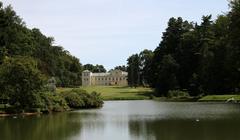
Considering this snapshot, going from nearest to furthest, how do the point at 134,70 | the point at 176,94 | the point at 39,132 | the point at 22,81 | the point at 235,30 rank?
the point at 39,132
the point at 22,81
the point at 235,30
the point at 176,94
the point at 134,70

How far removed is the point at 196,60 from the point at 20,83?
55481 mm

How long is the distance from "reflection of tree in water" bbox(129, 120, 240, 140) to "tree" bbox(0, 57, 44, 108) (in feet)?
70.8

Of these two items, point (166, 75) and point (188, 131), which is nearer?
point (188, 131)

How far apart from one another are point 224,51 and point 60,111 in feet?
131

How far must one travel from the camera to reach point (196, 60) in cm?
10306

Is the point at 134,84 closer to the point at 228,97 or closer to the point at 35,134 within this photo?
the point at 228,97

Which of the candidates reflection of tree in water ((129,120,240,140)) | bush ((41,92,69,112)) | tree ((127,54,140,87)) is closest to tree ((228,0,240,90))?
bush ((41,92,69,112))

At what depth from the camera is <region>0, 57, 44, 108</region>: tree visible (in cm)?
5400

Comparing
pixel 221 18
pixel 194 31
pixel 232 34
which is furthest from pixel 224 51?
pixel 232 34

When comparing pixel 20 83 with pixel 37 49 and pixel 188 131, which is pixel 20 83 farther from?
pixel 37 49

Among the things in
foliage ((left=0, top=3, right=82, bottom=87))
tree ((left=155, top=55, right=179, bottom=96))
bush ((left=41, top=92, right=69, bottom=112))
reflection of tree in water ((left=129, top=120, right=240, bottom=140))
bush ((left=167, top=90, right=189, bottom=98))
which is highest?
foliage ((left=0, top=3, right=82, bottom=87))

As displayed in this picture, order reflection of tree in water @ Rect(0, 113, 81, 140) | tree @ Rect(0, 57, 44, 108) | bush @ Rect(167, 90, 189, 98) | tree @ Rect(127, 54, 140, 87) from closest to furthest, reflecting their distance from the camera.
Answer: reflection of tree in water @ Rect(0, 113, 81, 140) < tree @ Rect(0, 57, 44, 108) < bush @ Rect(167, 90, 189, 98) < tree @ Rect(127, 54, 140, 87)

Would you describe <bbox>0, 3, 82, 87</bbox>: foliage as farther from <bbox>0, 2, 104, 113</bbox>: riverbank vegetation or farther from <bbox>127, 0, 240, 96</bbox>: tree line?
<bbox>127, 0, 240, 96</bbox>: tree line

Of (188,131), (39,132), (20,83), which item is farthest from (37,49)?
(188,131)
